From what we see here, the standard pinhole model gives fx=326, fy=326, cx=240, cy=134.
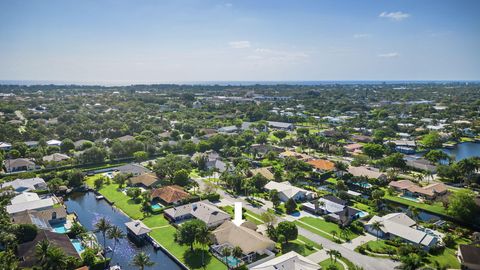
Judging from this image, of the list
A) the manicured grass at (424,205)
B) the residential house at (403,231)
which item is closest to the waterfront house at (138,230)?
the residential house at (403,231)

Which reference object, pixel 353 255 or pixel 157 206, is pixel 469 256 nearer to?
pixel 353 255

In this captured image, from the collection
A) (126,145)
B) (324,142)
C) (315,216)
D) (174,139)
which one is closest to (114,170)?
(126,145)

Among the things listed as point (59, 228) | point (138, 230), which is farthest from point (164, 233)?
point (59, 228)

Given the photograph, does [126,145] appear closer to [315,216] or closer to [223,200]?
[223,200]

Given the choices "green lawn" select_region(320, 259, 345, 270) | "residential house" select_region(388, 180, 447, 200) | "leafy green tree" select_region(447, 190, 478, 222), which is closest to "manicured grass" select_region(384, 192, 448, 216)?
"residential house" select_region(388, 180, 447, 200)

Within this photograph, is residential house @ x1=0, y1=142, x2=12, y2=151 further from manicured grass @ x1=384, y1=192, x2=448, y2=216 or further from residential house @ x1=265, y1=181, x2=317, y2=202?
manicured grass @ x1=384, y1=192, x2=448, y2=216
